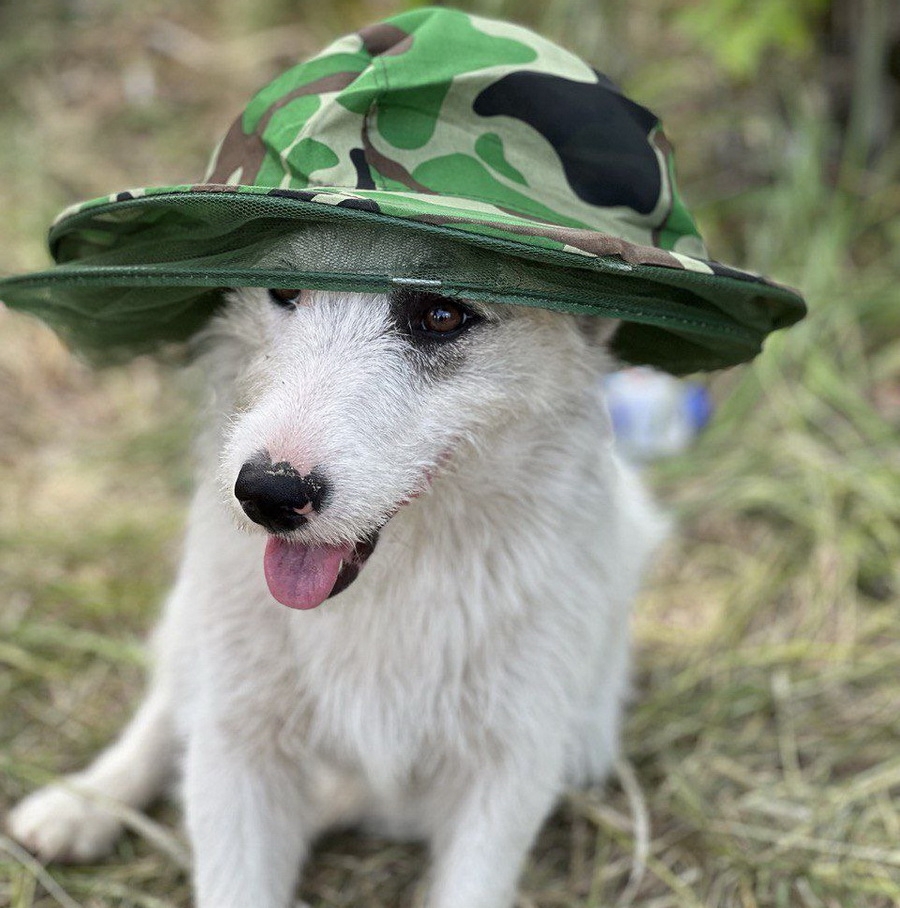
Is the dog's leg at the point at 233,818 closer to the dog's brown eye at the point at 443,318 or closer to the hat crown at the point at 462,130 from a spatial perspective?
the dog's brown eye at the point at 443,318

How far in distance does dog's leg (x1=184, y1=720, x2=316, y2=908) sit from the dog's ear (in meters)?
1.00

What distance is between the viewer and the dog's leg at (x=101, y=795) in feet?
8.16

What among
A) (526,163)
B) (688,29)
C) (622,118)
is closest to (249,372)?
(526,163)

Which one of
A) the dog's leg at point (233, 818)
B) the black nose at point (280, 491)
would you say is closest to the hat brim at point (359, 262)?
the black nose at point (280, 491)

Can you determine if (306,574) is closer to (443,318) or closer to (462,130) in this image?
(443,318)

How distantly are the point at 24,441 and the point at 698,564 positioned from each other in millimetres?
2513

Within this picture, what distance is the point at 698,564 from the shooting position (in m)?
3.67

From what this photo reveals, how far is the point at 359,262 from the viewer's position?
5.32ft

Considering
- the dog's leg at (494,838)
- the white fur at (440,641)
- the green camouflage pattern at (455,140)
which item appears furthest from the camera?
the dog's leg at (494,838)

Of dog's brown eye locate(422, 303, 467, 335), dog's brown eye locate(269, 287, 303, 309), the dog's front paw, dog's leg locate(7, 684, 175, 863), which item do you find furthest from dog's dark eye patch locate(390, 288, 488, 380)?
the dog's front paw

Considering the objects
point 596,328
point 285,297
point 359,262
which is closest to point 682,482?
point 596,328

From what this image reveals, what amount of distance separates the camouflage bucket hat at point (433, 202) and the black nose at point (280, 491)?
0.89 feet

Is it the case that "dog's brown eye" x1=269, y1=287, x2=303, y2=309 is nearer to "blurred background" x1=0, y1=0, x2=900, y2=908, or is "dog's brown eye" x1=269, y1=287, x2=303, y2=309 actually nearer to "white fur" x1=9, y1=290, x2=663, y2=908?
"white fur" x1=9, y1=290, x2=663, y2=908

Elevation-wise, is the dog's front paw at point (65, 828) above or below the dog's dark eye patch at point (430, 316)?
below
